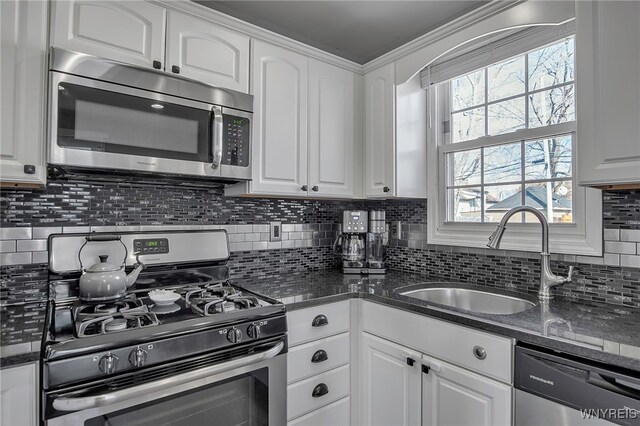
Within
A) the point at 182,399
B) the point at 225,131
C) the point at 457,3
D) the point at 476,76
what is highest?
the point at 457,3

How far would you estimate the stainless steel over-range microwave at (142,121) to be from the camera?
1.27m

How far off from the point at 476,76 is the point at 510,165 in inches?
23.1

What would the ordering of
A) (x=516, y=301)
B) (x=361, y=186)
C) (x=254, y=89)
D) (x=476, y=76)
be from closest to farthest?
(x=516, y=301)
(x=254, y=89)
(x=476, y=76)
(x=361, y=186)

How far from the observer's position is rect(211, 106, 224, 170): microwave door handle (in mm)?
1585

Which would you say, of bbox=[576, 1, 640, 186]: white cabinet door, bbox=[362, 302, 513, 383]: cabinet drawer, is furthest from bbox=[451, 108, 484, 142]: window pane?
bbox=[362, 302, 513, 383]: cabinet drawer

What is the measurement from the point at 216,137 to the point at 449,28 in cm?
135

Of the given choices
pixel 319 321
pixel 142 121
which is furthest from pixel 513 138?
pixel 142 121

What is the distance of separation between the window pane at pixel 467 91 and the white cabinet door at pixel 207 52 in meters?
1.27

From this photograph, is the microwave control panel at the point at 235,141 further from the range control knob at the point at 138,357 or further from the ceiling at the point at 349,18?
the range control knob at the point at 138,357

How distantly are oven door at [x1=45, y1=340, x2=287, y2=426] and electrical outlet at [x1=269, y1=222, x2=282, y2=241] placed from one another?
2.78ft

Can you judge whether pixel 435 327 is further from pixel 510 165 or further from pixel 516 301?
pixel 510 165

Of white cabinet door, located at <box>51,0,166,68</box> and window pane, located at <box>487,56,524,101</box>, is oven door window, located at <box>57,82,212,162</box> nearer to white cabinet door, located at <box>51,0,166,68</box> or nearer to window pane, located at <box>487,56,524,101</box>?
white cabinet door, located at <box>51,0,166,68</box>

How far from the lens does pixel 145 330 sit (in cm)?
110

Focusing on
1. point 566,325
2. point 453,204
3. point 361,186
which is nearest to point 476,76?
point 453,204
